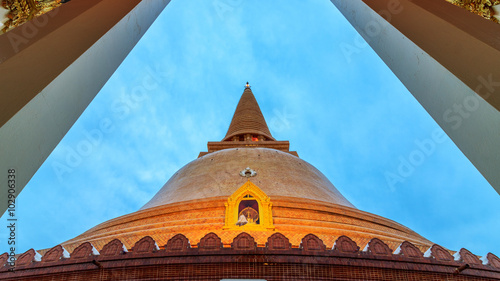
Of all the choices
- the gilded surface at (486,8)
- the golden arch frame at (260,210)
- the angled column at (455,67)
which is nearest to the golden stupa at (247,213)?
the golden arch frame at (260,210)

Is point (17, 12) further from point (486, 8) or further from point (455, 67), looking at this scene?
point (486, 8)

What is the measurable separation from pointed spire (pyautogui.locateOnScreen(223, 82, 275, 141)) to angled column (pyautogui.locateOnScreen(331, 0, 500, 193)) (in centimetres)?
1611

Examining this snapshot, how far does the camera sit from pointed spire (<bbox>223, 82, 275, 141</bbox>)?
20.1 m

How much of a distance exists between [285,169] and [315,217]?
3667mm

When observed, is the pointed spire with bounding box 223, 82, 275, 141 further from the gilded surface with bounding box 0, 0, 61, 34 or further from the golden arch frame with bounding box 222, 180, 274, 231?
the gilded surface with bounding box 0, 0, 61, 34

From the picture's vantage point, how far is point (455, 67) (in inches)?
113

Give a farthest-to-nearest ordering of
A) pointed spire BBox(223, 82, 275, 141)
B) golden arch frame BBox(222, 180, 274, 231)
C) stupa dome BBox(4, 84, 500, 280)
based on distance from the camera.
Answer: pointed spire BBox(223, 82, 275, 141), golden arch frame BBox(222, 180, 274, 231), stupa dome BBox(4, 84, 500, 280)

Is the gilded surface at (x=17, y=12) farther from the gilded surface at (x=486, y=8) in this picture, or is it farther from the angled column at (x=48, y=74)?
the gilded surface at (x=486, y=8)

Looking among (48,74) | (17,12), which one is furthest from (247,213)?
(48,74)

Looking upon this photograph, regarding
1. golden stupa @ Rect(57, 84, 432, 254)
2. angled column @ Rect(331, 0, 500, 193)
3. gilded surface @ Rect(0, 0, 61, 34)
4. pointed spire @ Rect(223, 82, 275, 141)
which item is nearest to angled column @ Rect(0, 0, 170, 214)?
gilded surface @ Rect(0, 0, 61, 34)

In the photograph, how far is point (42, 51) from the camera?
9.30ft

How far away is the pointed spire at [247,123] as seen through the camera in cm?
2006

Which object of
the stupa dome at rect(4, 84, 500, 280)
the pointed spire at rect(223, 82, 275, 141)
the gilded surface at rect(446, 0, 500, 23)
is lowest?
the stupa dome at rect(4, 84, 500, 280)

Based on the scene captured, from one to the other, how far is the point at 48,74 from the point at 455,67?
325cm
